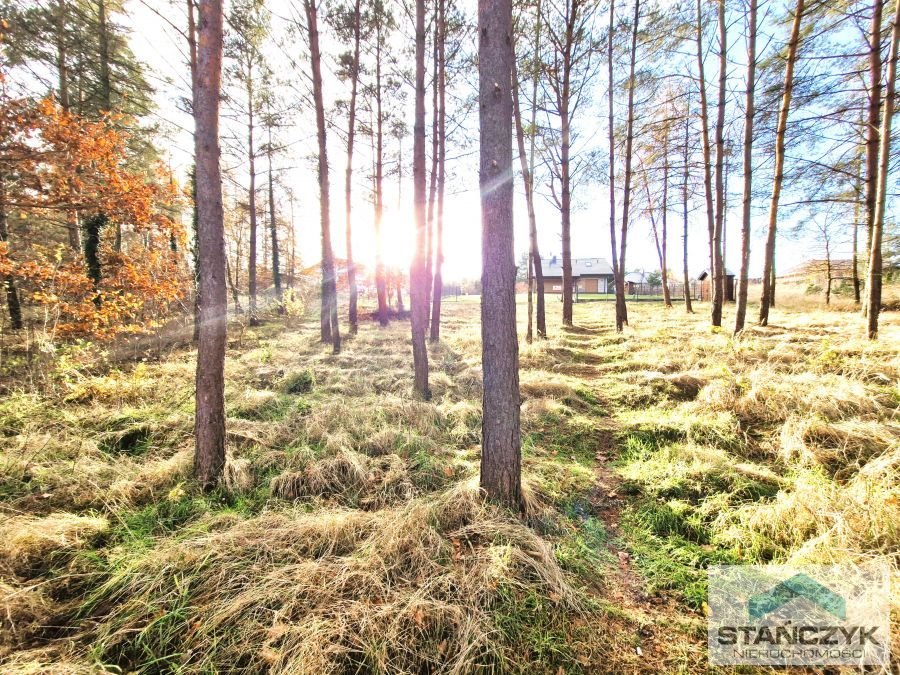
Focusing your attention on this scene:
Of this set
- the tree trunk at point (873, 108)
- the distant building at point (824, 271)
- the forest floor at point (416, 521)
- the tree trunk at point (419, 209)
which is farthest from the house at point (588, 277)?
the forest floor at point (416, 521)

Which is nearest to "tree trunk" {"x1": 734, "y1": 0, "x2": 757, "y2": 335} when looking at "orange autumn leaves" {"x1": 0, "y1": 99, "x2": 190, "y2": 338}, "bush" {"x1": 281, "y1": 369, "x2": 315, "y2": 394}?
"bush" {"x1": 281, "y1": 369, "x2": 315, "y2": 394}

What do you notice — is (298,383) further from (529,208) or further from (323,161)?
(529,208)

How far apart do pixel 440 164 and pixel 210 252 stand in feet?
26.9

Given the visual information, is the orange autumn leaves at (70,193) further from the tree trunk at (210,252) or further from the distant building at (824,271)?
the distant building at (824,271)

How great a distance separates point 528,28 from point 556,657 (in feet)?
41.5

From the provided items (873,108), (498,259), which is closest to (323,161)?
(498,259)

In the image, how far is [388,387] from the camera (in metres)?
6.00

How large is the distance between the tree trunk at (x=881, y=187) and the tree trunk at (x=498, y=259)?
7.91 meters

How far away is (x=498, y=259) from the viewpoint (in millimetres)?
2564

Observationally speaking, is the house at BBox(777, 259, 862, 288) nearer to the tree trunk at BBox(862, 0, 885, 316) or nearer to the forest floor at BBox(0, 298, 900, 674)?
the tree trunk at BBox(862, 0, 885, 316)

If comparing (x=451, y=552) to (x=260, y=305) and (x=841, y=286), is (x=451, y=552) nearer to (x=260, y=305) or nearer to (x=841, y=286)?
(x=260, y=305)

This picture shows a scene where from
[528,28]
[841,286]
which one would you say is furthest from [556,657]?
[841,286]

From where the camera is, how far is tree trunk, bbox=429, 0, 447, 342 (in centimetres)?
678

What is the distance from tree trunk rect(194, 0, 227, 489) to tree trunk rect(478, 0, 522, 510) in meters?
2.50
